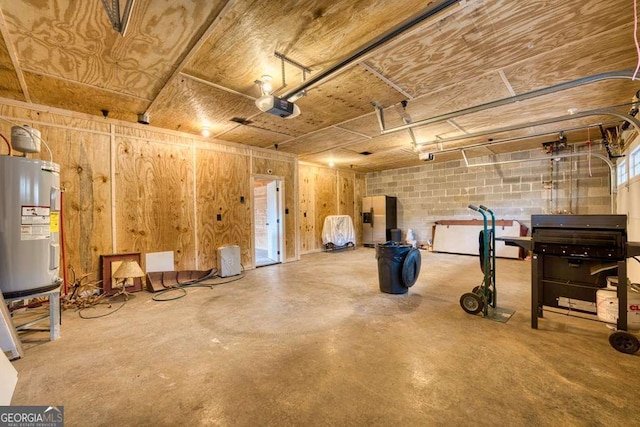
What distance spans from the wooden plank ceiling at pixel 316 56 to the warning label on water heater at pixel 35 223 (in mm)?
1342

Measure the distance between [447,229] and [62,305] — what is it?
778 cm

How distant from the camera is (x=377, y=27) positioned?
6.50ft

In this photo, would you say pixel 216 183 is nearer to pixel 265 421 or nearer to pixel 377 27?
pixel 377 27

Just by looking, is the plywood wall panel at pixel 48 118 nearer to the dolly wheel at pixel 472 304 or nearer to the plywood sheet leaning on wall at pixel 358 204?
the dolly wheel at pixel 472 304

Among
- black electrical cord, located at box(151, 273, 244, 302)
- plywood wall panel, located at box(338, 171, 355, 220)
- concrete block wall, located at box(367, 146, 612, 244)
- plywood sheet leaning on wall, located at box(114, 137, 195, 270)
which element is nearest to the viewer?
black electrical cord, located at box(151, 273, 244, 302)

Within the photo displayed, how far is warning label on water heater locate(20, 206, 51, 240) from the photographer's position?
7.47 ft

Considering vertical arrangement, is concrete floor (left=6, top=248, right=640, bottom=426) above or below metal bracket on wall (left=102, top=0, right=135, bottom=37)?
below

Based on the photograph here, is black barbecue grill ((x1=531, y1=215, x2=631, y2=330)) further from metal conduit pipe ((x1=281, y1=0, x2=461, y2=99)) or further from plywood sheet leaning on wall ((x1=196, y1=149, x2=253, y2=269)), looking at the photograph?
plywood sheet leaning on wall ((x1=196, y1=149, x2=253, y2=269))

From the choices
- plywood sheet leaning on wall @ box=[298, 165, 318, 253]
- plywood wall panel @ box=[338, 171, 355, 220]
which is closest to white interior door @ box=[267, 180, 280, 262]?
plywood sheet leaning on wall @ box=[298, 165, 318, 253]

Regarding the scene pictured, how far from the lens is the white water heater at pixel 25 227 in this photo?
222cm

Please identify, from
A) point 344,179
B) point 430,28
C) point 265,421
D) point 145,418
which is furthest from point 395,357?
point 344,179

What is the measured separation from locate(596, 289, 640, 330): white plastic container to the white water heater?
4836mm

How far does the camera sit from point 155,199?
419 cm

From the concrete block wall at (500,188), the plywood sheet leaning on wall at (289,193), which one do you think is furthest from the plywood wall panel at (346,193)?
the plywood sheet leaning on wall at (289,193)
